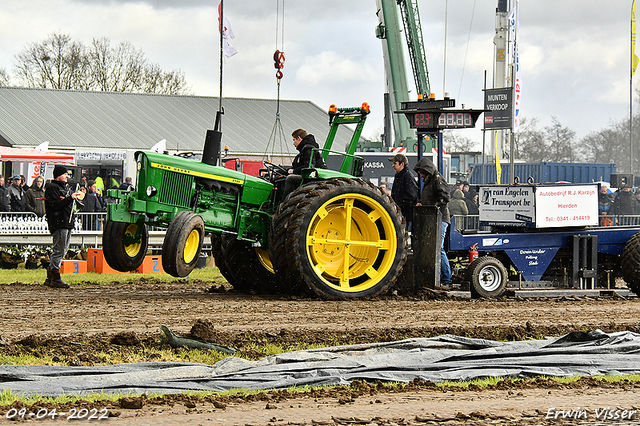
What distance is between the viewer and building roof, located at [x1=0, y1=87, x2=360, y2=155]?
4050 cm

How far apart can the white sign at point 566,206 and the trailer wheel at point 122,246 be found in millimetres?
5422

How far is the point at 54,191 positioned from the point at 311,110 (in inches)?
1571

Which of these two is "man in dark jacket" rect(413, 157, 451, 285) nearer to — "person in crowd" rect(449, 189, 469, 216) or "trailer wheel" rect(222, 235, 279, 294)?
"trailer wheel" rect(222, 235, 279, 294)

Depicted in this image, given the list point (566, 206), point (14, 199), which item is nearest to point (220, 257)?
point (566, 206)

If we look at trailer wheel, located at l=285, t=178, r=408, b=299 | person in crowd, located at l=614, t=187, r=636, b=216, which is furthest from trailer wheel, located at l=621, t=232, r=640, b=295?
person in crowd, located at l=614, t=187, r=636, b=216

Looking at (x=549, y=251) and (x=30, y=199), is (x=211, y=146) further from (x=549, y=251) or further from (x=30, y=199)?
(x=30, y=199)

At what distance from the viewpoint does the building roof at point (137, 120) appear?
4050 cm

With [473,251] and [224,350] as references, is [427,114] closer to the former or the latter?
[473,251]

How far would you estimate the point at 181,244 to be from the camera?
10133 mm

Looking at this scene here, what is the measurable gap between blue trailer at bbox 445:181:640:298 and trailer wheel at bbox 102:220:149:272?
4244 mm

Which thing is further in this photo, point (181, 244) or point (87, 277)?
point (87, 277)

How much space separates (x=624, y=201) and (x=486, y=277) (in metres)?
14.3

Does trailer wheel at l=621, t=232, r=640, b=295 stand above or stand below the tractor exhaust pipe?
below

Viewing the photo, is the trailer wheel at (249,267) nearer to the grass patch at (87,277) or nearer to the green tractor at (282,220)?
the green tractor at (282,220)
